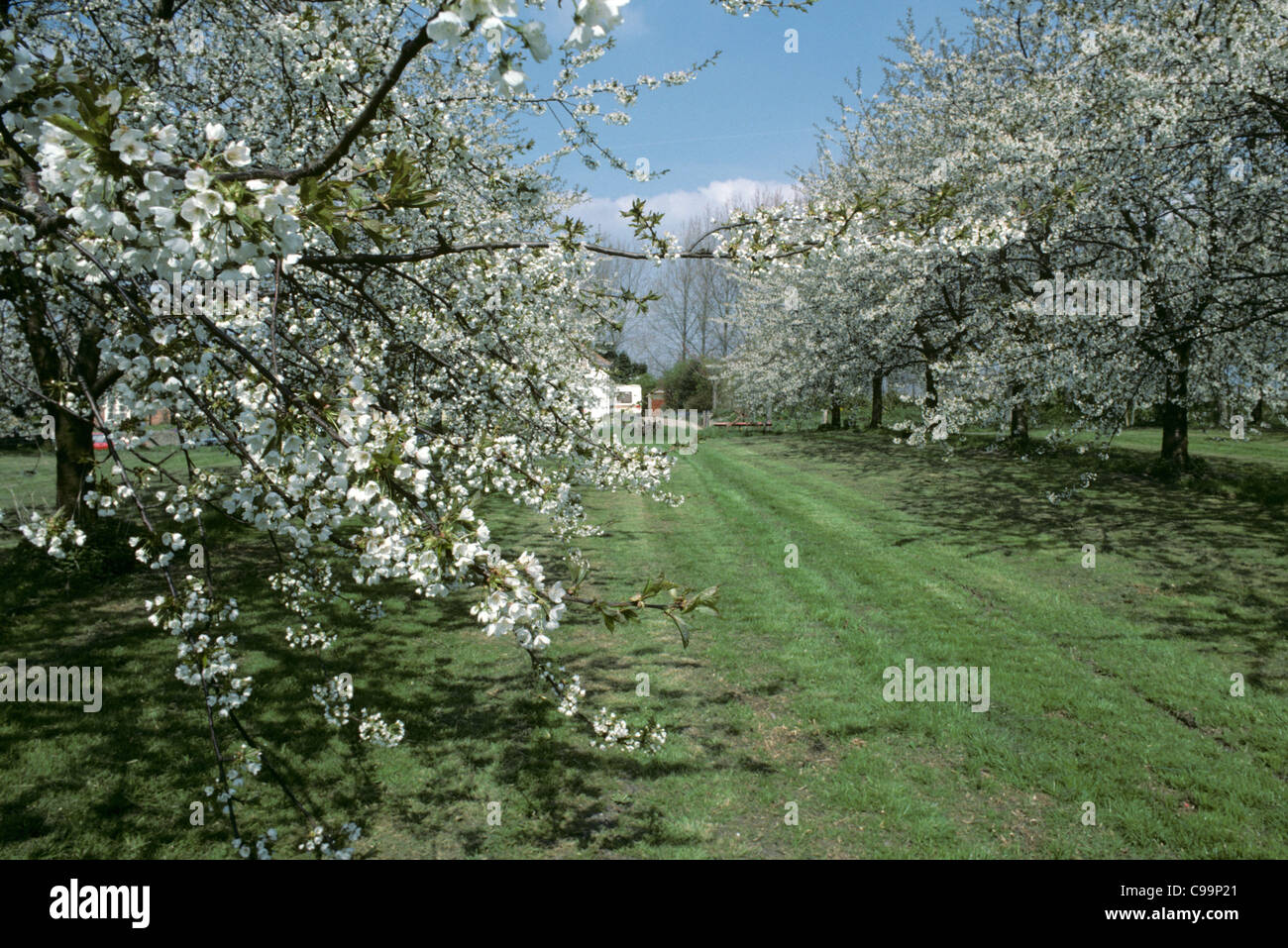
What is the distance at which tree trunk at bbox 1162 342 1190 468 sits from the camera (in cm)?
987

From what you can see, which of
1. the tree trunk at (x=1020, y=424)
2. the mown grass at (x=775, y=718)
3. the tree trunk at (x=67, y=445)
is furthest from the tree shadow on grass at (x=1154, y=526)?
the tree trunk at (x=67, y=445)

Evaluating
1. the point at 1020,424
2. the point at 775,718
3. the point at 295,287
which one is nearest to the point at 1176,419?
the point at 1020,424

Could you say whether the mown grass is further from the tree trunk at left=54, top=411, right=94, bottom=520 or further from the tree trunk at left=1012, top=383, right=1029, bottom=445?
the tree trunk at left=1012, top=383, right=1029, bottom=445

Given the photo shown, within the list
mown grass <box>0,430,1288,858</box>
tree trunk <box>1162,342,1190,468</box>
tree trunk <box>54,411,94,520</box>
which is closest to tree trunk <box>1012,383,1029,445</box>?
tree trunk <box>1162,342,1190,468</box>

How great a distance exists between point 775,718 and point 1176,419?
35.8 ft

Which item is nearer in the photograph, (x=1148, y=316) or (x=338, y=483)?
(x=338, y=483)

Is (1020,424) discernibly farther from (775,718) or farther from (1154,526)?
(775,718)

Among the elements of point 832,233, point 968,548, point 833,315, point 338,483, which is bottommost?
point 968,548

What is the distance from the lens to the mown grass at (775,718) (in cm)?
369

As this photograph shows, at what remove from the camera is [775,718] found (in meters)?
4.91
